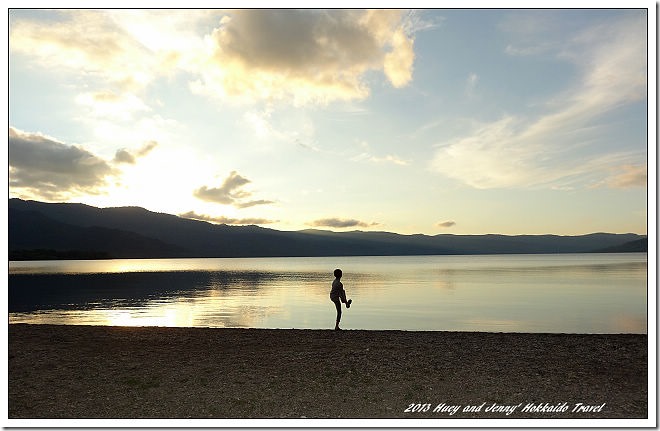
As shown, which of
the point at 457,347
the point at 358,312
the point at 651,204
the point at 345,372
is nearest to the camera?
the point at 651,204

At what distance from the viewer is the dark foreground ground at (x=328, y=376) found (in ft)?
36.4

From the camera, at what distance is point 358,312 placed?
137 feet

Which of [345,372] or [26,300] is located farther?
[26,300]

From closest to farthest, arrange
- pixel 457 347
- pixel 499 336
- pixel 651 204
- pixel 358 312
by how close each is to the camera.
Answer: pixel 651 204 → pixel 457 347 → pixel 499 336 → pixel 358 312

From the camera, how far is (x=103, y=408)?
11172mm

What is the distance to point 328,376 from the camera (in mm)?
13219

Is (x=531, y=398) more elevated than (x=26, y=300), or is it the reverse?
(x=531, y=398)

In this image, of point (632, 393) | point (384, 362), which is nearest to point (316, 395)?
point (384, 362)

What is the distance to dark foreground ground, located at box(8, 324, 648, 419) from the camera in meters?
11.1

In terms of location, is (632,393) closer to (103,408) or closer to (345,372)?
(345,372)
